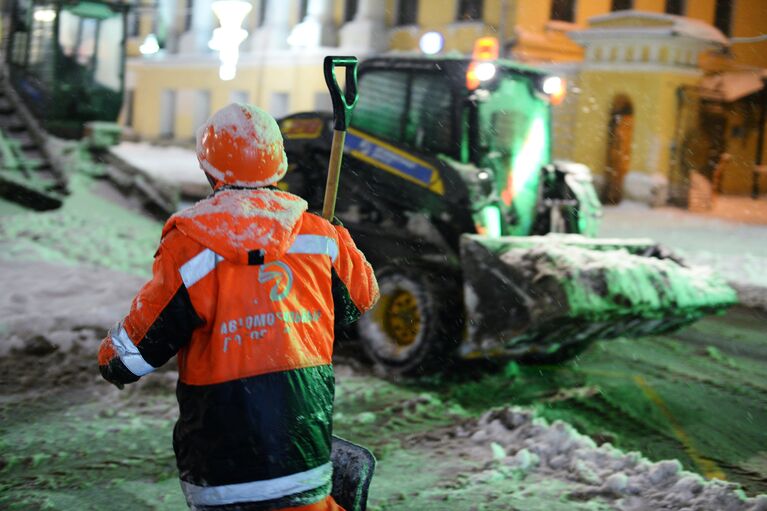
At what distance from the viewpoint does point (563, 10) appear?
2409cm

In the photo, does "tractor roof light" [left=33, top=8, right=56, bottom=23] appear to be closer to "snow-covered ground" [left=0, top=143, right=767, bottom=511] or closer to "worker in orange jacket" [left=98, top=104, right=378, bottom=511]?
"snow-covered ground" [left=0, top=143, right=767, bottom=511]

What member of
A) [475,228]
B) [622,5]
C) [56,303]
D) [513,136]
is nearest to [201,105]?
[622,5]

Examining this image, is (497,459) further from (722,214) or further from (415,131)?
(722,214)

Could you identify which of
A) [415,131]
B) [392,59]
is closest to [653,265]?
[415,131]

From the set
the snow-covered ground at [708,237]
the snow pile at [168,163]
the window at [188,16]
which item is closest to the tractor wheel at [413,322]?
the snow-covered ground at [708,237]

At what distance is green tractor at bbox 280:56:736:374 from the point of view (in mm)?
6434

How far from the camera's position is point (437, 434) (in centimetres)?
575

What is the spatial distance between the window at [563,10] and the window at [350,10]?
6680 millimetres

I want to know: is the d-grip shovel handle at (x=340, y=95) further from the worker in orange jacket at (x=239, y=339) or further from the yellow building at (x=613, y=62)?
the yellow building at (x=613, y=62)

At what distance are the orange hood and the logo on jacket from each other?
4 cm

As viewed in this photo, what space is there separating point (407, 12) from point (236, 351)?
24929 mm

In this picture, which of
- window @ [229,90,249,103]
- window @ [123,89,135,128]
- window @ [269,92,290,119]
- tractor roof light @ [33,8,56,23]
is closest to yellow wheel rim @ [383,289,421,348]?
tractor roof light @ [33,8,56,23]

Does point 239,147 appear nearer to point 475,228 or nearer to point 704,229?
point 475,228

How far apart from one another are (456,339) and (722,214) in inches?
689
